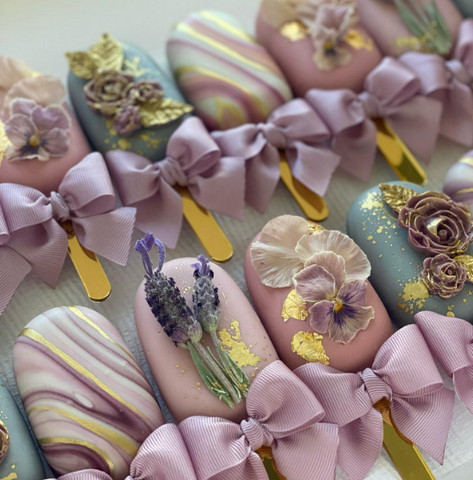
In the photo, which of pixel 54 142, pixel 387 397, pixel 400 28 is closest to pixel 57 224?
pixel 54 142

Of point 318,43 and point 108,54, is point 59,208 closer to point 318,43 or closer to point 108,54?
point 108,54

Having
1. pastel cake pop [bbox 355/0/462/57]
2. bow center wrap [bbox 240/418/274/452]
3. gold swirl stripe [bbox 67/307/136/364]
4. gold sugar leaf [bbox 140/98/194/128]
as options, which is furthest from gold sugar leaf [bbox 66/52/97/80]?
bow center wrap [bbox 240/418/274/452]

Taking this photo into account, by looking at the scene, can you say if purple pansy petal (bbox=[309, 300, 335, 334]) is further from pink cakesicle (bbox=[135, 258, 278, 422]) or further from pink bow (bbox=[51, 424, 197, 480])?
pink bow (bbox=[51, 424, 197, 480])

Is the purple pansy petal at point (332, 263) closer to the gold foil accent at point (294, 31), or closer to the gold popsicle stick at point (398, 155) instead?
the gold popsicle stick at point (398, 155)

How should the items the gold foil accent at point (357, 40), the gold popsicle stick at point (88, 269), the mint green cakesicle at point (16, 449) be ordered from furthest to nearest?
1. the gold foil accent at point (357, 40)
2. the gold popsicle stick at point (88, 269)
3. the mint green cakesicle at point (16, 449)

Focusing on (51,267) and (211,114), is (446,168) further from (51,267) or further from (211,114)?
(51,267)

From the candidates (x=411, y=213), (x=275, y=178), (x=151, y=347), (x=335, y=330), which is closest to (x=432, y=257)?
(x=411, y=213)

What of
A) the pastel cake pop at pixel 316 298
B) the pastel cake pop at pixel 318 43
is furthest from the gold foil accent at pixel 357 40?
the pastel cake pop at pixel 316 298
